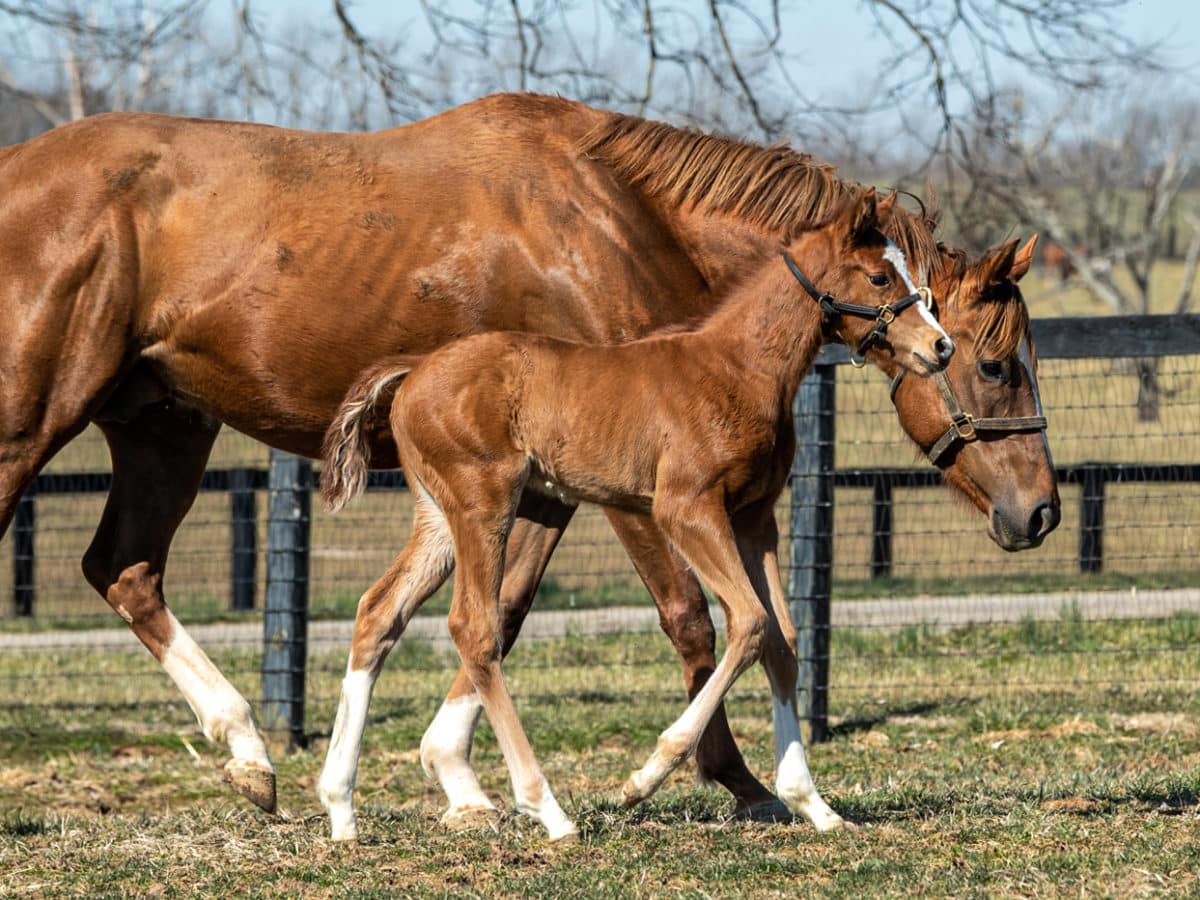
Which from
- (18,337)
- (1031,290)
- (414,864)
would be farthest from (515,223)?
(1031,290)

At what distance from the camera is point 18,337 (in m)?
5.12

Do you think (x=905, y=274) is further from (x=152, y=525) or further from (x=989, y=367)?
(x=152, y=525)

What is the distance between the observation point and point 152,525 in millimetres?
5809

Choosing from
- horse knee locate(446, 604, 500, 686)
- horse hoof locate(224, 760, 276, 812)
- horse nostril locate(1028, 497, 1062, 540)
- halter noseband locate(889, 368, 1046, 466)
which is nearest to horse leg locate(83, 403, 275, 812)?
horse hoof locate(224, 760, 276, 812)

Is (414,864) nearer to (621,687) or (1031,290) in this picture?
(621,687)

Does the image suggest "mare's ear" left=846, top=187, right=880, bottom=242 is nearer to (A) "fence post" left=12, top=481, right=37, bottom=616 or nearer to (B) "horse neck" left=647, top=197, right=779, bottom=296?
(B) "horse neck" left=647, top=197, right=779, bottom=296

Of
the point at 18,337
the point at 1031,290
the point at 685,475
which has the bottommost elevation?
the point at 685,475

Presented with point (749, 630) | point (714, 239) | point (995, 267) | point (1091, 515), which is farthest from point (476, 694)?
point (1091, 515)

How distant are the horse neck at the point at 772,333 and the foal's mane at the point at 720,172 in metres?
0.43

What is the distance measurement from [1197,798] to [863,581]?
19.0 feet

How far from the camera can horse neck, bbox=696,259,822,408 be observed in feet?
15.7

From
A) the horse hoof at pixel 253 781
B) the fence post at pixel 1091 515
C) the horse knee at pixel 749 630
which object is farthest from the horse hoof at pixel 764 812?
the fence post at pixel 1091 515

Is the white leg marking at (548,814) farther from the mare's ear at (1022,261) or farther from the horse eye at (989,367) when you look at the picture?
the mare's ear at (1022,261)

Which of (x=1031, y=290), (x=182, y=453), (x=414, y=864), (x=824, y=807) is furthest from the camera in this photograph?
(x=1031, y=290)
